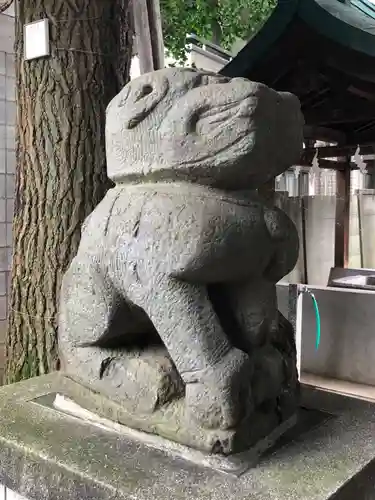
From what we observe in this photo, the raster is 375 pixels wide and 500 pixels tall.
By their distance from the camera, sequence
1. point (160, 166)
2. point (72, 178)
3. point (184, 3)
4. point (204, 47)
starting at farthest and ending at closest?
point (204, 47), point (184, 3), point (72, 178), point (160, 166)

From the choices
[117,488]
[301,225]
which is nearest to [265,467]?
[117,488]

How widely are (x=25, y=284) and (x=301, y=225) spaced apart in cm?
231

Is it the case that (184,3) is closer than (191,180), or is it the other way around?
(191,180)

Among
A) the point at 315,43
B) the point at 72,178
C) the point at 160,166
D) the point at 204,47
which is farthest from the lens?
the point at 204,47

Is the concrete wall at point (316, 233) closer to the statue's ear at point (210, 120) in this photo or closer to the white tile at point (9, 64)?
the white tile at point (9, 64)

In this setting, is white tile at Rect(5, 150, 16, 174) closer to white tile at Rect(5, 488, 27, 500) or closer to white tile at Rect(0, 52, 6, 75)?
white tile at Rect(0, 52, 6, 75)

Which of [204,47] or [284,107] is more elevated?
[204,47]

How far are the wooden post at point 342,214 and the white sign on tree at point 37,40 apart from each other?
2267 mm

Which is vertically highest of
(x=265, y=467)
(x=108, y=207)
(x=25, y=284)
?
(x=108, y=207)

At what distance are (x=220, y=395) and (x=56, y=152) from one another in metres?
1.25

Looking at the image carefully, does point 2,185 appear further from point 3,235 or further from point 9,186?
point 3,235

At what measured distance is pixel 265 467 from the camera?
0.94 meters

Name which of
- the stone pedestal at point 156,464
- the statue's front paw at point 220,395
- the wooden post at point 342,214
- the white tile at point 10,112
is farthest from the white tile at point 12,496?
the wooden post at point 342,214

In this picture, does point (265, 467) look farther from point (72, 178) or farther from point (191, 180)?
point (72, 178)
